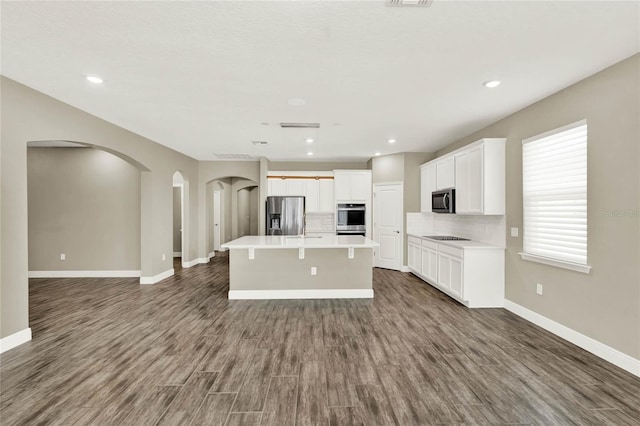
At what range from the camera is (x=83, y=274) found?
613 centimetres

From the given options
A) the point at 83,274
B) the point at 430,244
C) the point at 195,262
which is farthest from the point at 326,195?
the point at 83,274

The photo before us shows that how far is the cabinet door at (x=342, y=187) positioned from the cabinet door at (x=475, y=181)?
3.16 meters

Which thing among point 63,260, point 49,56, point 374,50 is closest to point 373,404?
point 374,50

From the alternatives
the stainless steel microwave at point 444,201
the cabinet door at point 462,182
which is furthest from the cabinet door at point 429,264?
the cabinet door at point 462,182

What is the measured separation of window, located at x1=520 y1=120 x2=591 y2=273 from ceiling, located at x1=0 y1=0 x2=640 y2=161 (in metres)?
0.60

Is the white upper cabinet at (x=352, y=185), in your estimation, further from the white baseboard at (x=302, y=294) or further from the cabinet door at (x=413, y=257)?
the white baseboard at (x=302, y=294)

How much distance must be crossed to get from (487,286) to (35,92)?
6.21 meters

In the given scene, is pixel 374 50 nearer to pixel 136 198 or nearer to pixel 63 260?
pixel 136 198

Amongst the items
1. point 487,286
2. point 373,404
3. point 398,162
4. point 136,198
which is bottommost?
point 373,404

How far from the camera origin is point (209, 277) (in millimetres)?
6227

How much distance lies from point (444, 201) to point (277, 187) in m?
3.98

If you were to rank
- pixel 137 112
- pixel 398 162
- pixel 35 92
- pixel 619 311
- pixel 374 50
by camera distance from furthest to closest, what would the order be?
pixel 398 162 → pixel 137 112 → pixel 35 92 → pixel 619 311 → pixel 374 50

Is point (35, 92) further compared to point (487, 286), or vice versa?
point (487, 286)

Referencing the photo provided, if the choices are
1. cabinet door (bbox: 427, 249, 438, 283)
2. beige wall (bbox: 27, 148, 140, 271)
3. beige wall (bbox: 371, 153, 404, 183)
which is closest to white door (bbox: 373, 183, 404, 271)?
beige wall (bbox: 371, 153, 404, 183)
